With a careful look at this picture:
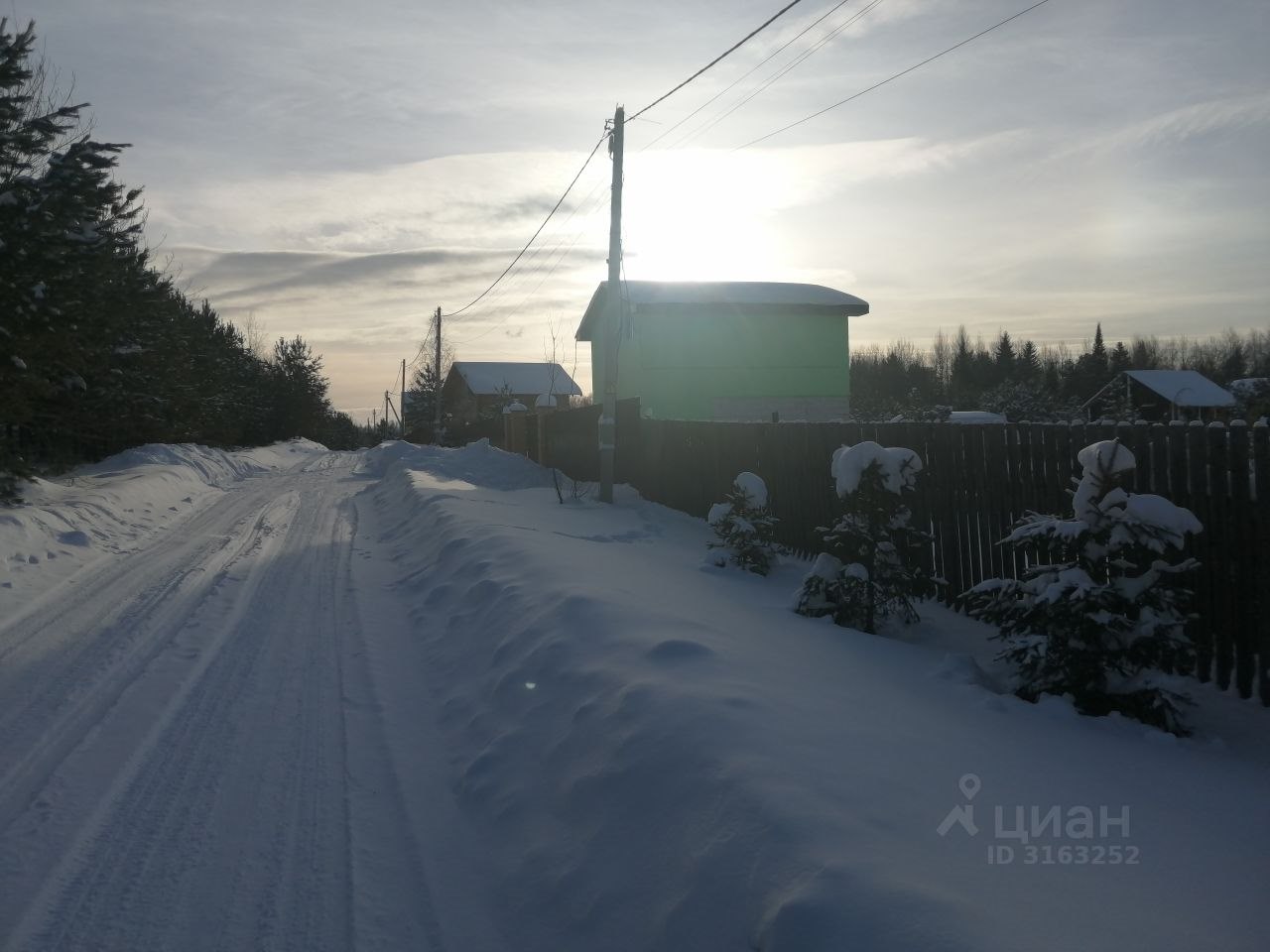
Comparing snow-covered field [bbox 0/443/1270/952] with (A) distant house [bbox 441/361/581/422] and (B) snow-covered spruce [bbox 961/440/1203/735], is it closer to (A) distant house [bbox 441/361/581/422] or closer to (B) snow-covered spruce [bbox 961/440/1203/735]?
(B) snow-covered spruce [bbox 961/440/1203/735]

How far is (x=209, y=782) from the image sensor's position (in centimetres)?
473

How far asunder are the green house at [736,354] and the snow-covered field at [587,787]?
23890 millimetres

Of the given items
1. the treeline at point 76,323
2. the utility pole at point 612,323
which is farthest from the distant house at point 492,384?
the utility pole at point 612,323

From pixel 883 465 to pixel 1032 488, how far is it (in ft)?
4.02

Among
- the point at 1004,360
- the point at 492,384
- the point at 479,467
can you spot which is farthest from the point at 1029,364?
the point at 479,467

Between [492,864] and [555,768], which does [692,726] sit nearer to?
[555,768]

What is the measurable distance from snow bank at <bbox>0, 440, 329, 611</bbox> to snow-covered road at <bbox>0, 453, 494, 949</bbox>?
6.35 ft

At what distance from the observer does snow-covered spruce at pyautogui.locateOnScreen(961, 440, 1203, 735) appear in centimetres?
529

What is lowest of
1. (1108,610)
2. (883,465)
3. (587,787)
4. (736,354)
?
(587,787)

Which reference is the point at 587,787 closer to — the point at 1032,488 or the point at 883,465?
the point at 883,465

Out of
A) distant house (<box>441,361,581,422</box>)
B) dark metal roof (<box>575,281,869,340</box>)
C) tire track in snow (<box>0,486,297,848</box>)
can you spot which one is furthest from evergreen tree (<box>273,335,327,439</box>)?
tire track in snow (<box>0,486,297,848</box>)

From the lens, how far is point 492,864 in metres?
4.04

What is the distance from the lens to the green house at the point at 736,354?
31.8 metres

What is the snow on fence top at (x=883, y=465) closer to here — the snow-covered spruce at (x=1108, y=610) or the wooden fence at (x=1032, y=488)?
the wooden fence at (x=1032, y=488)
